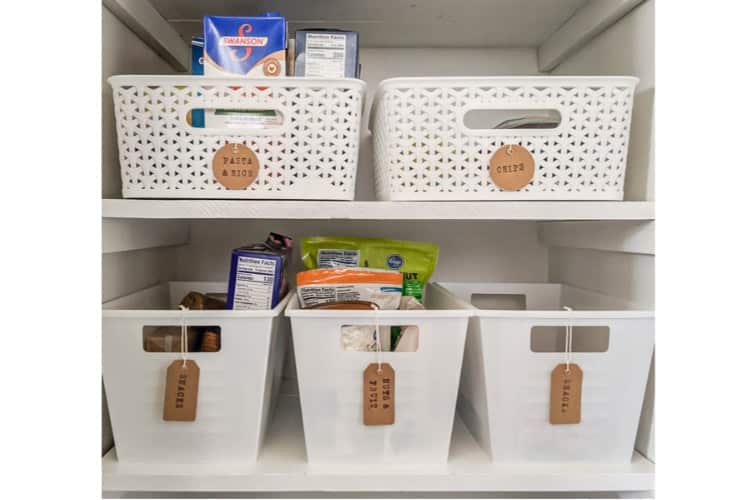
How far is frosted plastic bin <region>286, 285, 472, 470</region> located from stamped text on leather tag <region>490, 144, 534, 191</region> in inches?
7.8

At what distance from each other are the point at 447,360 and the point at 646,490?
1.15 ft

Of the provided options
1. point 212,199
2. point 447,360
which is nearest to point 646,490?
point 447,360

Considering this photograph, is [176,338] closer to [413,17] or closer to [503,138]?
[503,138]

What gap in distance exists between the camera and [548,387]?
781mm

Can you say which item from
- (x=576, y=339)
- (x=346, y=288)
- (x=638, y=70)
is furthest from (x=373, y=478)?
(x=638, y=70)

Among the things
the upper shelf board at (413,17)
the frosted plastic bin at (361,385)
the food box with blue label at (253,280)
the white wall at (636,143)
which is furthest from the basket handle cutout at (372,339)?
the upper shelf board at (413,17)

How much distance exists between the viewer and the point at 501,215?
0.78m


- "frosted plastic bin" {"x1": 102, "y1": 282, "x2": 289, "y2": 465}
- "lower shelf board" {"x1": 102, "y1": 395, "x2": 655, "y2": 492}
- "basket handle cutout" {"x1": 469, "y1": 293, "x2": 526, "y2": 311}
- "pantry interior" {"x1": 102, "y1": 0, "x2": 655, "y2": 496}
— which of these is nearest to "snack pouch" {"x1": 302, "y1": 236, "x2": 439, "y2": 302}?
"pantry interior" {"x1": 102, "y1": 0, "x2": 655, "y2": 496}

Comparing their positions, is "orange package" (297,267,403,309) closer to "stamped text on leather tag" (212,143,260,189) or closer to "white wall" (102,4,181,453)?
"stamped text on leather tag" (212,143,260,189)

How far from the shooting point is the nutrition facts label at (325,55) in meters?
0.82

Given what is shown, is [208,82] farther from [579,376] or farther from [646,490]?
[646,490]

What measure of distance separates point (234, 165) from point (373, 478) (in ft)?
1.61
